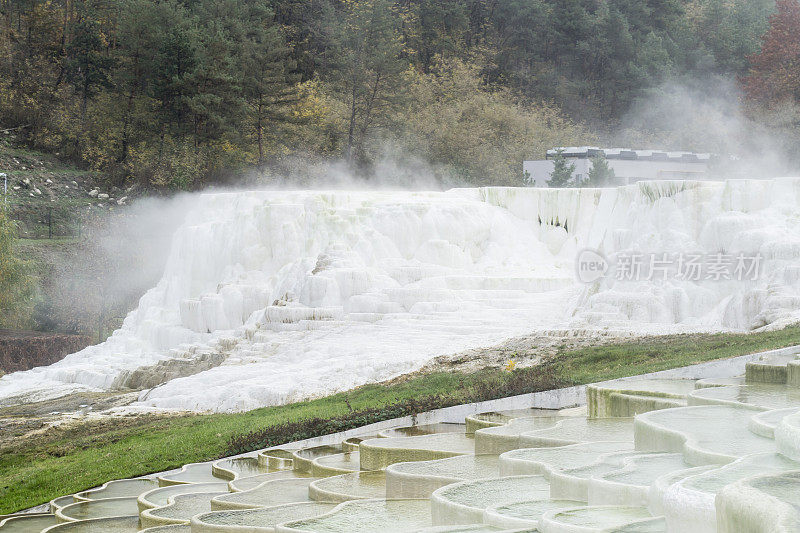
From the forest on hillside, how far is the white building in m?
3.26

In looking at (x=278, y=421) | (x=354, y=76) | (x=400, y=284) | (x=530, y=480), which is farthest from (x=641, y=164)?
(x=530, y=480)

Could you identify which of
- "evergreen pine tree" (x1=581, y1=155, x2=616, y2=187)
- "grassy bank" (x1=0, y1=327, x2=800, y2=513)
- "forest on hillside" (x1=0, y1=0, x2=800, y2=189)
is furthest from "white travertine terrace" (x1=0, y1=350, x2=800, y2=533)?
"forest on hillside" (x1=0, y1=0, x2=800, y2=189)

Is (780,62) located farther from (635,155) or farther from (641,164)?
(635,155)

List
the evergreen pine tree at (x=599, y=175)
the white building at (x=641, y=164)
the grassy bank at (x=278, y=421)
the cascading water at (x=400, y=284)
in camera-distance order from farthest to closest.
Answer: the white building at (x=641, y=164) < the evergreen pine tree at (x=599, y=175) < the cascading water at (x=400, y=284) < the grassy bank at (x=278, y=421)

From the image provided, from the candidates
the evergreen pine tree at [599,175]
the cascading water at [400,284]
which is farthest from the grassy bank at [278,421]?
the evergreen pine tree at [599,175]

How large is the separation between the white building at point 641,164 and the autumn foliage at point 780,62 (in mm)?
5848

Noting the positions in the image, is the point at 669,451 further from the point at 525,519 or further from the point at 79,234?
the point at 79,234

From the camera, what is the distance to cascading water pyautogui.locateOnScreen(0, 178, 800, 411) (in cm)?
1572

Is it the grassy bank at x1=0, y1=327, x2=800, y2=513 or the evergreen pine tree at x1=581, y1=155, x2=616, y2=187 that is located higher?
the evergreen pine tree at x1=581, y1=155, x2=616, y2=187

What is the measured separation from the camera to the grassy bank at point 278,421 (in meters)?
10.2

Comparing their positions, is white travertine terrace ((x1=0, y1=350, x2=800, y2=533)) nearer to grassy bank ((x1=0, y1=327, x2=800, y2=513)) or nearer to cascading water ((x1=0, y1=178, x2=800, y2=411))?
grassy bank ((x1=0, y1=327, x2=800, y2=513))

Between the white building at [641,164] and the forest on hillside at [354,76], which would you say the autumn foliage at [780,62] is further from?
the white building at [641,164]

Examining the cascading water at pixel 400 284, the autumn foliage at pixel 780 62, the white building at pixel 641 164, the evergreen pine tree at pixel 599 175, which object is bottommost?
the cascading water at pixel 400 284

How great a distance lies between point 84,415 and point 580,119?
3638cm
